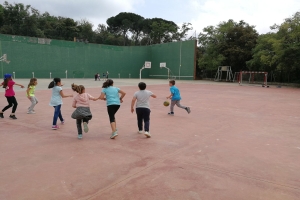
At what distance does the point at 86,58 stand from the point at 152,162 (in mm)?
41111

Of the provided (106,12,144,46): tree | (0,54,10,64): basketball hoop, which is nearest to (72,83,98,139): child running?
(0,54,10,64): basketball hoop

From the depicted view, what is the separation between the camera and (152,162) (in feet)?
13.8

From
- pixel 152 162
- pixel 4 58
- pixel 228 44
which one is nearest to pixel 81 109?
pixel 152 162

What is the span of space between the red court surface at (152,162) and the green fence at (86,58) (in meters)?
33.0

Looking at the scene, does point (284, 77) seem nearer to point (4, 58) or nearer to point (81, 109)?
point (81, 109)

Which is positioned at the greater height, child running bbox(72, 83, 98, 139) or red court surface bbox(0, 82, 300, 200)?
child running bbox(72, 83, 98, 139)

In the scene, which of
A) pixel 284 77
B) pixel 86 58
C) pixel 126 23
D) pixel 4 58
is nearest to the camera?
pixel 284 77

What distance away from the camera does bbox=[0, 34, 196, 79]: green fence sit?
3594 cm

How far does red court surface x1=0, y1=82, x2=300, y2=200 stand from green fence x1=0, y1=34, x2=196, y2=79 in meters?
33.0

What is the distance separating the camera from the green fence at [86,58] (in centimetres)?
3594

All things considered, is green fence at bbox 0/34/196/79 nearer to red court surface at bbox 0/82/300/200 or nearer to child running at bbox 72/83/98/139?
red court surface at bbox 0/82/300/200

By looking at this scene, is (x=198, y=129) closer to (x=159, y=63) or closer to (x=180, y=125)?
(x=180, y=125)

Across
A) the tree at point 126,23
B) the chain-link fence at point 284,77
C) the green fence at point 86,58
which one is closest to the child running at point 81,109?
the chain-link fence at point 284,77

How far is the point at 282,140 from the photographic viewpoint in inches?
226
